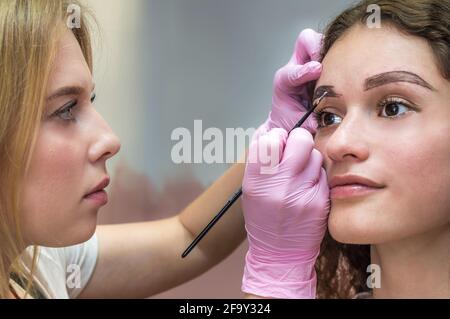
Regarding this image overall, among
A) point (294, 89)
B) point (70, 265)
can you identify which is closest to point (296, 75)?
point (294, 89)

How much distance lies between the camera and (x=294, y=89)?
1.32 meters

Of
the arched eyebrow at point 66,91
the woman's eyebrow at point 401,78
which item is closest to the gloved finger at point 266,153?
the woman's eyebrow at point 401,78

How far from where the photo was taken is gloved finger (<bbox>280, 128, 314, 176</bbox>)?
1110 mm

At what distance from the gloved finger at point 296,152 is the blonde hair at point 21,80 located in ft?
1.54

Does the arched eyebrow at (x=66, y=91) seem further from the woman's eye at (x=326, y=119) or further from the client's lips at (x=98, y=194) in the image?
the woman's eye at (x=326, y=119)

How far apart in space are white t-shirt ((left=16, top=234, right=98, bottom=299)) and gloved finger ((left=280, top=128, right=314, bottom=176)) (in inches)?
25.9

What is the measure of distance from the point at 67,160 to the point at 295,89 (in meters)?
0.53

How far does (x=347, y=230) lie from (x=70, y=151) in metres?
0.55

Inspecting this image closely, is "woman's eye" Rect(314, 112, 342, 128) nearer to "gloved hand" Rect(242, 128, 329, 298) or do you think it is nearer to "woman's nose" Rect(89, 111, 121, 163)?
"gloved hand" Rect(242, 128, 329, 298)

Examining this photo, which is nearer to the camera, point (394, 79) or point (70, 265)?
point (394, 79)

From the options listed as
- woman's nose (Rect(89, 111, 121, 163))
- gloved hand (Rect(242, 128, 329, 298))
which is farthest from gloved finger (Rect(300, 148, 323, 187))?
woman's nose (Rect(89, 111, 121, 163))

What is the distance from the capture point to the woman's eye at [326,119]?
1.20 meters

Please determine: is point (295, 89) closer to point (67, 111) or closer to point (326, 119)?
point (326, 119)
